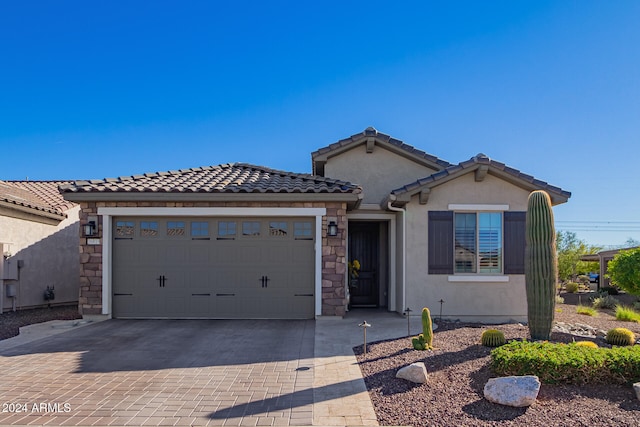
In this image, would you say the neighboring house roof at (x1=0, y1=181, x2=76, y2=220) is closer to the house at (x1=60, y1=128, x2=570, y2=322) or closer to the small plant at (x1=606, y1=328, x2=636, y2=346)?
the house at (x1=60, y1=128, x2=570, y2=322)

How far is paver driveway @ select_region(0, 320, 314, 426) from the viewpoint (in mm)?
4512

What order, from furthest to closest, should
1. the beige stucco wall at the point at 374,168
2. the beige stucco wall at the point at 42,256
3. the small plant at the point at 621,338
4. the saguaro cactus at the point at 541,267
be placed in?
the beige stucco wall at the point at 374,168
the beige stucco wall at the point at 42,256
the small plant at the point at 621,338
the saguaro cactus at the point at 541,267

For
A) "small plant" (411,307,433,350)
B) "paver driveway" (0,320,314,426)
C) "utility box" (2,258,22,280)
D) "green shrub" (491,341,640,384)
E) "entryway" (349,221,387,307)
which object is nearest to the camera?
"paver driveway" (0,320,314,426)

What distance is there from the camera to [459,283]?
1031 centimetres

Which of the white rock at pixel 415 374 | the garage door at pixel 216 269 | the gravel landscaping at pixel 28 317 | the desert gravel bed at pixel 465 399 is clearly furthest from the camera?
the garage door at pixel 216 269

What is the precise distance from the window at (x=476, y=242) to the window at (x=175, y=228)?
5.95m

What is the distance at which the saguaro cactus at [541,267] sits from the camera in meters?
7.02

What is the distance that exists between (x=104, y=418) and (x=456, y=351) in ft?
16.3

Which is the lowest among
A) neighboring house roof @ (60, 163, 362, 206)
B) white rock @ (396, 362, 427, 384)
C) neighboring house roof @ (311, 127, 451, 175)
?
white rock @ (396, 362, 427, 384)

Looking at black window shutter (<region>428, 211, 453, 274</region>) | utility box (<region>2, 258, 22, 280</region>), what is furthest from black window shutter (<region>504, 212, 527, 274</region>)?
utility box (<region>2, 258, 22, 280</region>)

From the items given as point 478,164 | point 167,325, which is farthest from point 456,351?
point 167,325

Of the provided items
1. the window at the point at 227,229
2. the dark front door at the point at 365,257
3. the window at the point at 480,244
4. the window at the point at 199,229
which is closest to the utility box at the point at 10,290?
the window at the point at 199,229

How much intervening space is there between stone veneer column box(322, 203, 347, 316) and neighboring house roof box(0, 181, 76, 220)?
302 inches

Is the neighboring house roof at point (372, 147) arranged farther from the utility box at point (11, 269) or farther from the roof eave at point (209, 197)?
the utility box at point (11, 269)
